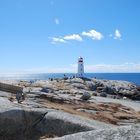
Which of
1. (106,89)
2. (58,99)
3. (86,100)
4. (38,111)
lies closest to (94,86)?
(106,89)

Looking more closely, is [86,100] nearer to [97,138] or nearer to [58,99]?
[58,99]

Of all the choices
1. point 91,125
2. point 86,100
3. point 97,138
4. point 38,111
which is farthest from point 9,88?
point 97,138

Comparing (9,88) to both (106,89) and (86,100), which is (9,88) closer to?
(86,100)

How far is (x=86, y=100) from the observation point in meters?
33.7

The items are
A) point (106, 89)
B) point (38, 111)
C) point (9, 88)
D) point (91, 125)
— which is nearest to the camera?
point (91, 125)

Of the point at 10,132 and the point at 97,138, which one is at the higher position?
the point at 97,138

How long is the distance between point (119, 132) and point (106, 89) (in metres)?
48.2

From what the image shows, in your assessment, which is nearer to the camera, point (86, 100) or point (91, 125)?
point (91, 125)

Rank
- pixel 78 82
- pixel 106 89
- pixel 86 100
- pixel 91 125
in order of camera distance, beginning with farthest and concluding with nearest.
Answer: pixel 78 82 → pixel 106 89 → pixel 86 100 → pixel 91 125

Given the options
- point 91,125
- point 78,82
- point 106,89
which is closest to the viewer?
point 91,125

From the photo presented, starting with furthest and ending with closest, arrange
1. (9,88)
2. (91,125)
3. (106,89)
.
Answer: (106,89) < (9,88) < (91,125)

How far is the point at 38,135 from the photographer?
47.5ft

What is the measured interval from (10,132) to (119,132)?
8.04 meters

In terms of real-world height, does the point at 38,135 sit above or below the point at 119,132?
below
